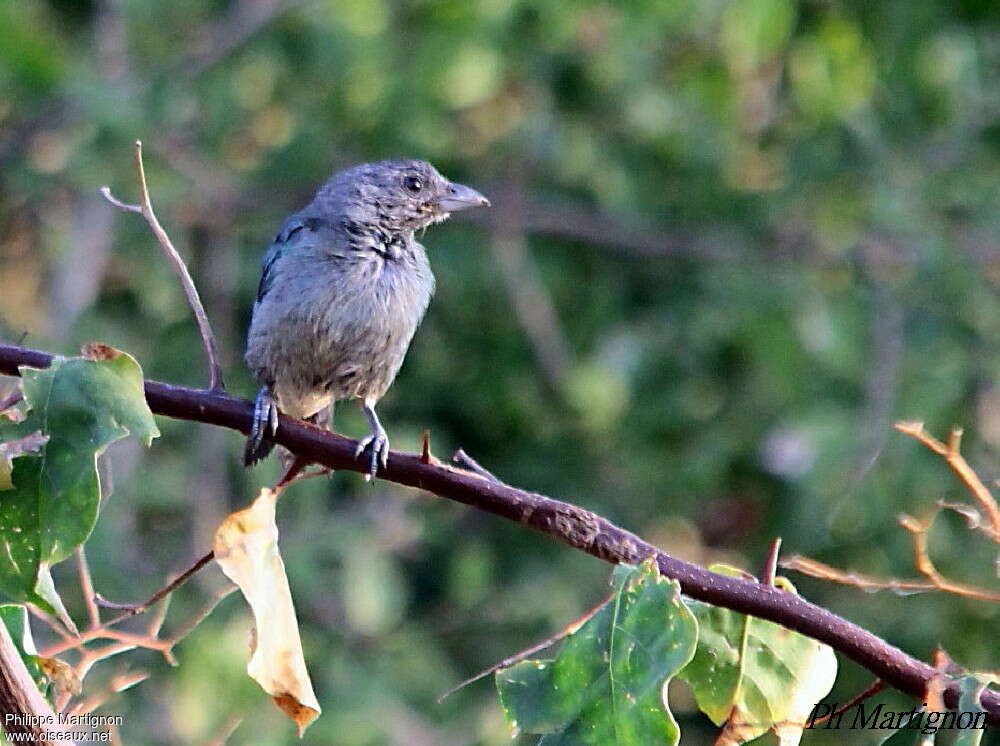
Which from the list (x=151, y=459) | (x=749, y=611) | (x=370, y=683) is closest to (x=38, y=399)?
(x=749, y=611)

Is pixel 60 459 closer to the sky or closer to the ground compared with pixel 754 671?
closer to the sky

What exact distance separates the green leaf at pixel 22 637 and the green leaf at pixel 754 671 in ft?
3.58

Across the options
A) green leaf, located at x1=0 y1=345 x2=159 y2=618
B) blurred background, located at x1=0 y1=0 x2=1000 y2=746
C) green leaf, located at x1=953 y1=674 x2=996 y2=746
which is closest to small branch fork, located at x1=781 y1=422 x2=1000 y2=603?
green leaf, located at x1=953 y1=674 x2=996 y2=746

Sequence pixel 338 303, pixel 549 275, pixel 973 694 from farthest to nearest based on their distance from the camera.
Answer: pixel 549 275
pixel 338 303
pixel 973 694

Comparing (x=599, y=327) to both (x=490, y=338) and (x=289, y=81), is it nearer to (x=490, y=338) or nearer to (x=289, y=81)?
(x=490, y=338)

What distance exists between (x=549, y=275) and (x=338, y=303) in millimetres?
4063

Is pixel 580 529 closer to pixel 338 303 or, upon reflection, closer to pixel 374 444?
pixel 374 444

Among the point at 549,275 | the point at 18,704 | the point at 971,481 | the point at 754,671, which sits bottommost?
the point at 549,275

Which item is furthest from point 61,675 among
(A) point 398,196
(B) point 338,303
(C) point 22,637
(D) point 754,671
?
(A) point 398,196

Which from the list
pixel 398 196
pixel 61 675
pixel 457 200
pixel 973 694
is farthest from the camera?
pixel 457 200

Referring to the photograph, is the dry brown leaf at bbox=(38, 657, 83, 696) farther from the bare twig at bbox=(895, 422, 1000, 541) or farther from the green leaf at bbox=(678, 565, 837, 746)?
the bare twig at bbox=(895, 422, 1000, 541)

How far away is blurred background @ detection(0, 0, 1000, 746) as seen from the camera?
23.6 ft

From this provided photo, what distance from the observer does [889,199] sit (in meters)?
7.66

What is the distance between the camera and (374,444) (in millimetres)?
3533
